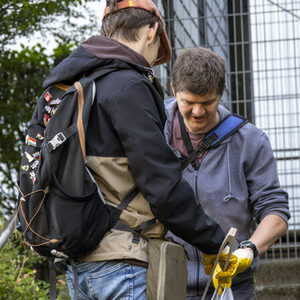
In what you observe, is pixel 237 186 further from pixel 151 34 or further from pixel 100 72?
pixel 100 72

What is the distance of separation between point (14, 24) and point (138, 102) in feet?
25.8

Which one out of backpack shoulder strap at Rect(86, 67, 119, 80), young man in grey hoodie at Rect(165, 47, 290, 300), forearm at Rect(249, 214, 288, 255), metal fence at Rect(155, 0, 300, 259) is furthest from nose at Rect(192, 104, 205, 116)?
metal fence at Rect(155, 0, 300, 259)

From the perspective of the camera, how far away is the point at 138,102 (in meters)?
2.35

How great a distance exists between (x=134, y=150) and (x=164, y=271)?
0.43 meters

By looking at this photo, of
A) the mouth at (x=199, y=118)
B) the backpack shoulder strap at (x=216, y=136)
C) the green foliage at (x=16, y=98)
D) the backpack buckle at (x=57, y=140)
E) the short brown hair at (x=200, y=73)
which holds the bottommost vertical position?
the green foliage at (x=16, y=98)

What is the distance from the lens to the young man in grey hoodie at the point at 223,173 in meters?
3.13

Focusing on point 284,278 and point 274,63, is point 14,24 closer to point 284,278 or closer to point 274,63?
point 274,63

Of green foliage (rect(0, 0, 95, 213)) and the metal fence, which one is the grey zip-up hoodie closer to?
the metal fence

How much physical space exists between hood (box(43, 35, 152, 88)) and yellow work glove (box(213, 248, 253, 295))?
2.90 feet

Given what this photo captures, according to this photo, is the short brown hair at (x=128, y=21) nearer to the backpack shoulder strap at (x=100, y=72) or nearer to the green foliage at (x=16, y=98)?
the backpack shoulder strap at (x=100, y=72)

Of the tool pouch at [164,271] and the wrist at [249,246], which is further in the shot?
the wrist at [249,246]

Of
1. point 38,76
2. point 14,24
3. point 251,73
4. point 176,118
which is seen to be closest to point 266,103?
point 251,73

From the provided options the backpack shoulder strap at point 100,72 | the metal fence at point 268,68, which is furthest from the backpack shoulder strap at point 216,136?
A: the metal fence at point 268,68

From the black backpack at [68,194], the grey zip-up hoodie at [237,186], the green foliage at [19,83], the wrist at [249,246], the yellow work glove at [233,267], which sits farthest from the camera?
the green foliage at [19,83]
